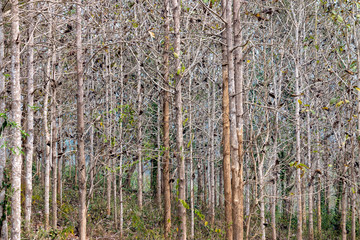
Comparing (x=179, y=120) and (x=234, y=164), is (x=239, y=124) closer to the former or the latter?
(x=234, y=164)

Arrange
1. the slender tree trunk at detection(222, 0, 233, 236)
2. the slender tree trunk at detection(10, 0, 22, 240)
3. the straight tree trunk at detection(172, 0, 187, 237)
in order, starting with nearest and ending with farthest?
1. the slender tree trunk at detection(10, 0, 22, 240)
2. the straight tree trunk at detection(172, 0, 187, 237)
3. the slender tree trunk at detection(222, 0, 233, 236)

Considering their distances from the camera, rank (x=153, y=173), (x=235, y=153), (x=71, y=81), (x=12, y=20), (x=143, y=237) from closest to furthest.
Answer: (x=12, y=20) < (x=235, y=153) < (x=143, y=237) < (x=71, y=81) < (x=153, y=173)

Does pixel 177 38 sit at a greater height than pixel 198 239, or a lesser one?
greater

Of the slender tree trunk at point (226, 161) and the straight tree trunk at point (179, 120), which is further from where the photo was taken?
the slender tree trunk at point (226, 161)

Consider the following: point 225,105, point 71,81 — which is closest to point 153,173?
point 71,81

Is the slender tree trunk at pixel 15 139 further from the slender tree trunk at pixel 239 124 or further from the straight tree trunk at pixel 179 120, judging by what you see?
the slender tree trunk at pixel 239 124

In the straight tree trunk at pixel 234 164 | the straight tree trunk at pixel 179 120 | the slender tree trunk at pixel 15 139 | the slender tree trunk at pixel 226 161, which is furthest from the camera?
the slender tree trunk at pixel 226 161

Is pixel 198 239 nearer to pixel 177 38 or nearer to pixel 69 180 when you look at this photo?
pixel 177 38

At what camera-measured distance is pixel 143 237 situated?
35.1 ft

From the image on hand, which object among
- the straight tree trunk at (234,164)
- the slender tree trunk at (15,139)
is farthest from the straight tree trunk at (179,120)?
the slender tree trunk at (15,139)

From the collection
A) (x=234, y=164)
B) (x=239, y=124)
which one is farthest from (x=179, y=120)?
(x=234, y=164)

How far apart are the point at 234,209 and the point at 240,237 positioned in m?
0.47

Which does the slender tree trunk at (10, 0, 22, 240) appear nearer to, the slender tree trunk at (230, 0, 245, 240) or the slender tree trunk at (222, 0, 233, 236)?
the slender tree trunk at (230, 0, 245, 240)

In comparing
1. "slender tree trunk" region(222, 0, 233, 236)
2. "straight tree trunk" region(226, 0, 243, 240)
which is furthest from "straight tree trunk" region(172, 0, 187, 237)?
"slender tree trunk" region(222, 0, 233, 236)
